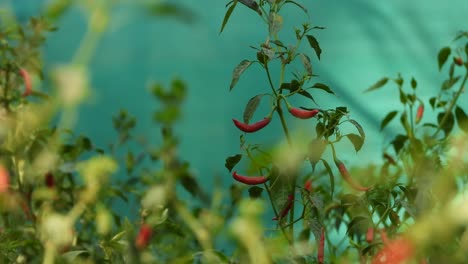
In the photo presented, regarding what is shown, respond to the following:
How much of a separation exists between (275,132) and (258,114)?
0.57ft

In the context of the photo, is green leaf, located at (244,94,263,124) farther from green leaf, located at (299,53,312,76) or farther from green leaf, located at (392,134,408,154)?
green leaf, located at (392,134,408,154)

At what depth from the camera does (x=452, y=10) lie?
362 centimetres

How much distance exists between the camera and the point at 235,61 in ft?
12.5

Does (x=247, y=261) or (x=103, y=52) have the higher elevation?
(x=247, y=261)

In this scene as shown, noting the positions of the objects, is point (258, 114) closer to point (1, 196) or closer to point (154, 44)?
point (154, 44)

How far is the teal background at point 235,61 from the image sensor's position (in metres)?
3.59

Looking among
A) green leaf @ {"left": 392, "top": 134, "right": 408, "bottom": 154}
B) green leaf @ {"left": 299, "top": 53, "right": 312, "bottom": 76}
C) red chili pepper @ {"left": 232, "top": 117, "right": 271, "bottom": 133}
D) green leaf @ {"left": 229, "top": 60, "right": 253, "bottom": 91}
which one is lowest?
green leaf @ {"left": 392, "top": 134, "right": 408, "bottom": 154}

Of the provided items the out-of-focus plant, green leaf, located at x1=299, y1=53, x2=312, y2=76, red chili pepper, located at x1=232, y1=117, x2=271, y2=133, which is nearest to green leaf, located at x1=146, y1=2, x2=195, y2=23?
the out-of-focus plant

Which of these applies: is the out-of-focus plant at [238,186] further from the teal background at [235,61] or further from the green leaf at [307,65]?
the teal background at [235,61]

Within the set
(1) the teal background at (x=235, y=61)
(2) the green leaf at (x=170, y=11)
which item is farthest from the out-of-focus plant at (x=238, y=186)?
(1) the teal background at (x=235, y=61)

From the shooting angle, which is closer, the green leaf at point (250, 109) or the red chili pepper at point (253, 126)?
the red chili pepper at point (253, 126)

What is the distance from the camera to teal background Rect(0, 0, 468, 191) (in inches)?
141

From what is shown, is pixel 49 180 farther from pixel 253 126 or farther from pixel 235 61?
pixel 235 61

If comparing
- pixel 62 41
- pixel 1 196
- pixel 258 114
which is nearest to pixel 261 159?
pixel 1 196
